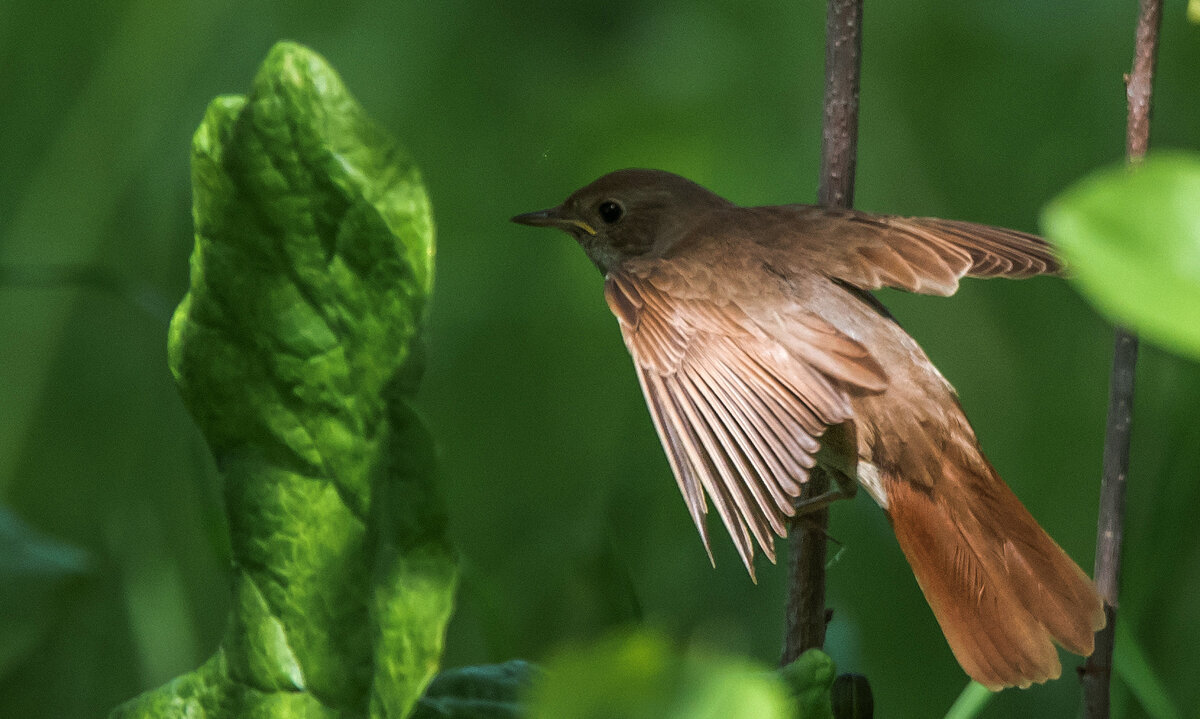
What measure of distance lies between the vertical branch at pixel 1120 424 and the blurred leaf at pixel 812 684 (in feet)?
1.43

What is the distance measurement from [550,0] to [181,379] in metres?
2.36

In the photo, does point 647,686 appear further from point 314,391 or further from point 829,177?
point 829,177

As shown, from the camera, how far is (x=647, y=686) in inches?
13.3

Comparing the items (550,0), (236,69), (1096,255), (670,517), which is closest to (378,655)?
(1096,255)

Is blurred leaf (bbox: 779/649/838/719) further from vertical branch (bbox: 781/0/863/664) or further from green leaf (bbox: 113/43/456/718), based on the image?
vertical branch (bbox: 781/0/863/664)

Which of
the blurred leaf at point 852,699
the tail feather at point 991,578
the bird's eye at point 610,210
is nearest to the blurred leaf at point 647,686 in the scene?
the blurred leaf at point 852,699

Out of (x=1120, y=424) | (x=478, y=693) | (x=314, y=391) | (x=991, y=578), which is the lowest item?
(x=991, y=578)

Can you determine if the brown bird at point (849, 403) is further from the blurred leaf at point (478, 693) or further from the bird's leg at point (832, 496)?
the blurred leaf at point (478, 693)

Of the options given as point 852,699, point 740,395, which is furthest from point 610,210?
point 852,699

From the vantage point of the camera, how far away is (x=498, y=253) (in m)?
2.68

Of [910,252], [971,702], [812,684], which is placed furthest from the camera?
[910,252]

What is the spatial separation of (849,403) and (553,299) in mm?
1349

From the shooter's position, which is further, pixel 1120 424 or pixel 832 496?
pixel 832 496

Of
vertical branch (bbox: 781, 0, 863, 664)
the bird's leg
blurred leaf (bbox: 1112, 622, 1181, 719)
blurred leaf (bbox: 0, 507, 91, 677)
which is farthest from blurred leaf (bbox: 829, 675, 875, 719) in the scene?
blurred leaf (bbox: 0, 507, 91, 677)
